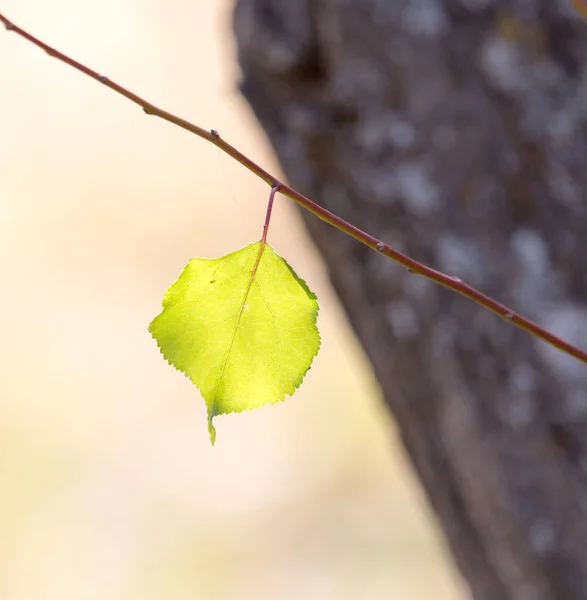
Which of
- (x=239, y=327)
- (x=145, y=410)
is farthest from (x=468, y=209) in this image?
(x=145, y=410)

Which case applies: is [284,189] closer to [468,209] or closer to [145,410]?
[468,209]

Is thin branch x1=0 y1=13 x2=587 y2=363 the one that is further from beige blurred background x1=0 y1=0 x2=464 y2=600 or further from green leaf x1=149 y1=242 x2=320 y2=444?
beige blurred background x1=0 y1=0 x2=464 y2=600

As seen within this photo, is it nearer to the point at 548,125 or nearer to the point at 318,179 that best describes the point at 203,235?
the point at 318,179

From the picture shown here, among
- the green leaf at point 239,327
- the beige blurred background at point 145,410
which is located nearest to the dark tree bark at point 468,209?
the green leaf at point 239,327

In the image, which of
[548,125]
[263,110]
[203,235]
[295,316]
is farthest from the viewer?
[203,235]

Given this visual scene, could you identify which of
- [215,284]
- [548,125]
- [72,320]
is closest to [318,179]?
[548,125]

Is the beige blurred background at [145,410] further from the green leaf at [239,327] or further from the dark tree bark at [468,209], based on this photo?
the green leaf at [239,327]
